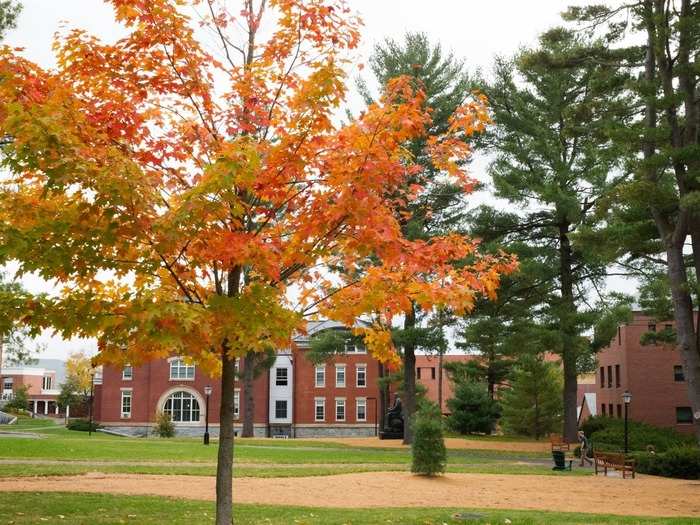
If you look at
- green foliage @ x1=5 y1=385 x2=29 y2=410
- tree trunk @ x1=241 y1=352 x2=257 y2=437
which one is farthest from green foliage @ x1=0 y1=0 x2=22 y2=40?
green foliage @ x1=5 y1=385 x2=29 y2=410

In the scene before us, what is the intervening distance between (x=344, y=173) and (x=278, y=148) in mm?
859

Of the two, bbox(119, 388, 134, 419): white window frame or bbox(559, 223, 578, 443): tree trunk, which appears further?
bbox(119, 388, 134, 419): white window frame

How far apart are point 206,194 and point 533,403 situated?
47005mm

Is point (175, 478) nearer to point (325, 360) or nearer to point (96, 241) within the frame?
point (96, 241)

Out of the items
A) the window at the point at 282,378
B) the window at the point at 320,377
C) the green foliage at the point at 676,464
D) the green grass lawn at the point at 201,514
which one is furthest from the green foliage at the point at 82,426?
the green grass lawn at the point at 201,514

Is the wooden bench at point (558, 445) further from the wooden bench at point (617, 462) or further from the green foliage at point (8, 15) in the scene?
the green foliage at point (8, 15)

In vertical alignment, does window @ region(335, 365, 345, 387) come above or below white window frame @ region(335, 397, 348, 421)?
above

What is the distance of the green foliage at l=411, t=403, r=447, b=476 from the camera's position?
19.8 m

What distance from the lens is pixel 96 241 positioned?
7227 mm

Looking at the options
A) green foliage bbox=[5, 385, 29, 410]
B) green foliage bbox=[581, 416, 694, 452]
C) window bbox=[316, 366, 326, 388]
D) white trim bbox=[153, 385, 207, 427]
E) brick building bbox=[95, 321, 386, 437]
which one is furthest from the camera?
green foliage bbox=[5, 385, 29, 410]

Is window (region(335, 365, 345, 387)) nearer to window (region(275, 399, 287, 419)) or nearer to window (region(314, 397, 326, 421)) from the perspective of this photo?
window (region(314, 397, 326, 421))

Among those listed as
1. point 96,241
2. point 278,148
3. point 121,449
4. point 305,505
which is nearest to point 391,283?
point 278,148

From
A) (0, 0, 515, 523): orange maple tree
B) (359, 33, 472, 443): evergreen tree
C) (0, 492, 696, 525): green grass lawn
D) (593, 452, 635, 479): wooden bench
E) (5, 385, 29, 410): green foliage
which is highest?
(359, 33, 472, 443): evergreen tree

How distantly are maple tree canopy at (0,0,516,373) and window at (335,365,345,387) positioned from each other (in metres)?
52.8
